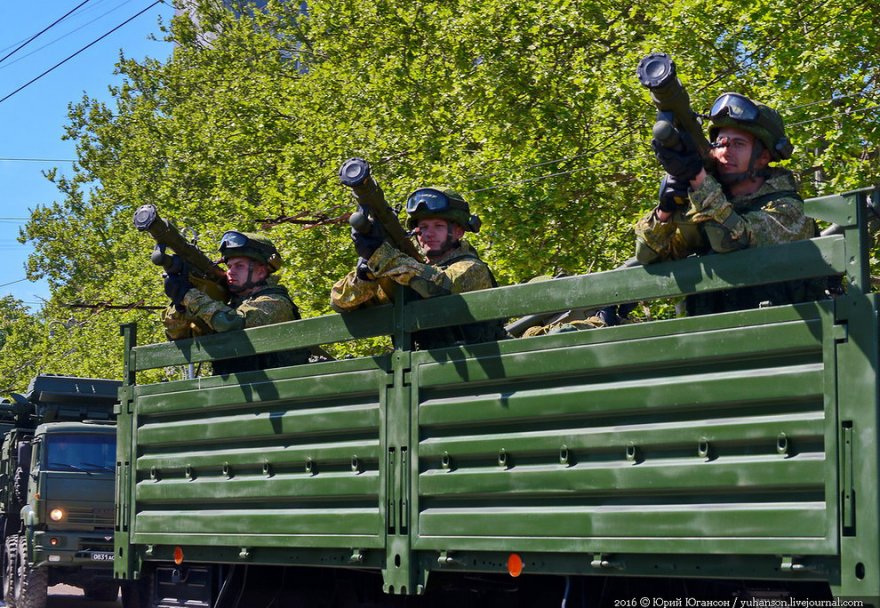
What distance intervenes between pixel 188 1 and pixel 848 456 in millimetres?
34997

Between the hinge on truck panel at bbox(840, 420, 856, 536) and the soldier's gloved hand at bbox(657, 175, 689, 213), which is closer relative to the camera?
the hinge on truck panel at bbox(840, 420, 856, 536)

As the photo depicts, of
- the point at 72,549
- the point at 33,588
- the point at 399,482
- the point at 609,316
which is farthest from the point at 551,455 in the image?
the point at 33,588

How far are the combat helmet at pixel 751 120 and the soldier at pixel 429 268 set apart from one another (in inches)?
59.3

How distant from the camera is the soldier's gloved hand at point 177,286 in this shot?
8.11m

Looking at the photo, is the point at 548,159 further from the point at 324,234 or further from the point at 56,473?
the point at 56,473

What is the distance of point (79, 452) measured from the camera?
1580 centimetres

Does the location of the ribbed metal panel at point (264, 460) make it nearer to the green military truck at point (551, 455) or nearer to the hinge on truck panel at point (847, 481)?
the green military truck at point (551, 455)

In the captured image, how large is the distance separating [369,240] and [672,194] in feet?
5.52

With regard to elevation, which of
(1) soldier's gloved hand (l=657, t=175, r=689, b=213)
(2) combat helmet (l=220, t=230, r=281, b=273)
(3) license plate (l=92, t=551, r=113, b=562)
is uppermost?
(2) combat helmet (l=220, t=230, r=281, b=273)

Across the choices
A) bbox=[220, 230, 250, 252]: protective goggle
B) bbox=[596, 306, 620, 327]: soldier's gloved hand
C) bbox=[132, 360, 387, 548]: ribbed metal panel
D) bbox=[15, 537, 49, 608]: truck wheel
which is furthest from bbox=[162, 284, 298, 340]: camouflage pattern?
bbox=[15, 537, 49, 608]: truck wheel

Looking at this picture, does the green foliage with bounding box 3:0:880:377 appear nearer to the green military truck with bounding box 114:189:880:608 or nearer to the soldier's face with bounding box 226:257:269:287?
the soldier's face with bounding box 226:257:269:287

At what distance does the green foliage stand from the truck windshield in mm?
4873

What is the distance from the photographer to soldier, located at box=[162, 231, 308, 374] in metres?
7.88

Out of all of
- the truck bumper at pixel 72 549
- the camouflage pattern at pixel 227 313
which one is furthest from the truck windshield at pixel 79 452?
the camouflage pattern at pixel 227 313
